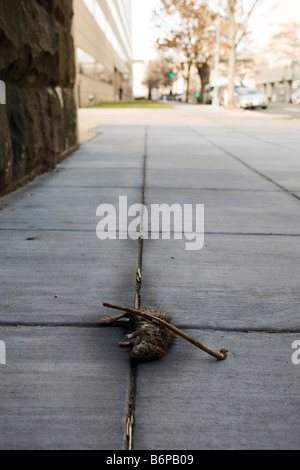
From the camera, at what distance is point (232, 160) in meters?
6.92

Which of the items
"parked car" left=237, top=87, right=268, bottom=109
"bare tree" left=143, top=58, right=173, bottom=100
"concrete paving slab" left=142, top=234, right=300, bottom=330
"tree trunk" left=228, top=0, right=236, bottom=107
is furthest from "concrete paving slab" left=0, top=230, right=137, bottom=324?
"bare tree" left=143, top=58, right=173, bottom=100

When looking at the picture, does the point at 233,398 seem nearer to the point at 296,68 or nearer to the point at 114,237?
Answer: the point at 114,237

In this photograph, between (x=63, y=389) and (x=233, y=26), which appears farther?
(x=233, y=26)

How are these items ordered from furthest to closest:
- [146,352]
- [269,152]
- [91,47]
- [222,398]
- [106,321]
Answer: [91,47], [269,152], [106,321], [146,352], [222,398]

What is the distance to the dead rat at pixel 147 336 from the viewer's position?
1.75 m

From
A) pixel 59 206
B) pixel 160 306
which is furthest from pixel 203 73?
pixel 160 306

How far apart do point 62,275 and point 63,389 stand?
1.05m

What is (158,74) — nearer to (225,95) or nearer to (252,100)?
(225,95)

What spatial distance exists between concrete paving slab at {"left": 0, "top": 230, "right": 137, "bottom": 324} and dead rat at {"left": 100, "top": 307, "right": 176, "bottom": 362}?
18 cm

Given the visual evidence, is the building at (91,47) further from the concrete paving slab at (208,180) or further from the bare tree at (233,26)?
the concrete paving slab at (208,180)

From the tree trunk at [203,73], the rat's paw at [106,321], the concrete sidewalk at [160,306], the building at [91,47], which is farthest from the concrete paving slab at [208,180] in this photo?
the tree trunk at [203,73]

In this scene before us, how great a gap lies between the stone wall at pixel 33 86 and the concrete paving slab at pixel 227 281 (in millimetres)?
1933

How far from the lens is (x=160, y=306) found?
2.19 metres

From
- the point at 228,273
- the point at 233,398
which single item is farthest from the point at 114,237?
the point at 233,398
